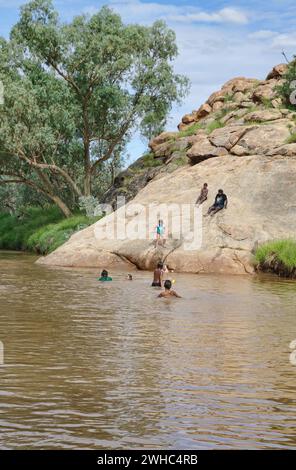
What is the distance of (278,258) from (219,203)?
198 inches

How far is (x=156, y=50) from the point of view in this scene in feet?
172

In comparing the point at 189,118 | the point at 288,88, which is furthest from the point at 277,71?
the point at 189,118

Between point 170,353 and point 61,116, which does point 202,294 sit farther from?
point 61,116

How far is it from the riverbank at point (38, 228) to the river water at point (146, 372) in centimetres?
2193

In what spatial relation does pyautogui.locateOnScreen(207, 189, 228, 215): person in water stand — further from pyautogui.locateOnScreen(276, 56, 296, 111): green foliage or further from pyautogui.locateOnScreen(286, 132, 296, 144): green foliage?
pyautogui.locateOnScreen(276, 56, 296, 111): green foliage

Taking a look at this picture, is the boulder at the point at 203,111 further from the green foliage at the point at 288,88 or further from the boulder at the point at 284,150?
the boulder at the point at 284,150

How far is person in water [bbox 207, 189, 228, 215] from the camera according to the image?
3381 cm

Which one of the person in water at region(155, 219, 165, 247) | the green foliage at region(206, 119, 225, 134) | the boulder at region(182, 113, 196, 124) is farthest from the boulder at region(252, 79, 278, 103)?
the person in water at region(155, 219, 165, 247)

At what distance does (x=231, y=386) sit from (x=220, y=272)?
20004mm

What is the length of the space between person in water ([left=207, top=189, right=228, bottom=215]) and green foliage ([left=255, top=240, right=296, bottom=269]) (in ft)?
11.8

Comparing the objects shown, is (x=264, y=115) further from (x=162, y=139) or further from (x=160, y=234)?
(x=160, y=234)

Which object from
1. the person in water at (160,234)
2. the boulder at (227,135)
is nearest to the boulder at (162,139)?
the boulder at (227,135)

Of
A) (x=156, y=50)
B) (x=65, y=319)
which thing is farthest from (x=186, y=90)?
(x=65, y=319)

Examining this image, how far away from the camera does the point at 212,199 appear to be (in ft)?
116
